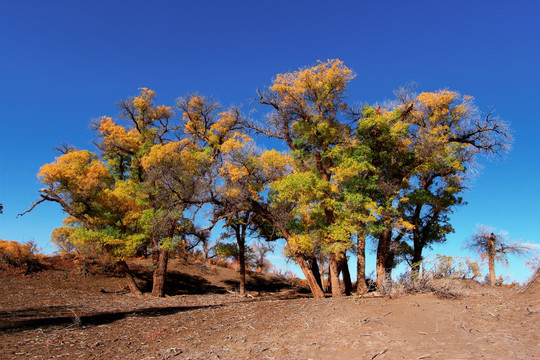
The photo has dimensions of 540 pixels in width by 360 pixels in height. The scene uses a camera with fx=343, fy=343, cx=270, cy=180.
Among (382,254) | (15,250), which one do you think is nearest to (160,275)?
(15,250)

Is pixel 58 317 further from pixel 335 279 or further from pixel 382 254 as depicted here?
pixel 382 254

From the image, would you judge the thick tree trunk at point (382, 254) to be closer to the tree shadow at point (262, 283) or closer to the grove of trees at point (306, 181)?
the grove of trees at point (306, 181)

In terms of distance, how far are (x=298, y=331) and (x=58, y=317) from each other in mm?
8818

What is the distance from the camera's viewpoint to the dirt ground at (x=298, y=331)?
6.29 meters

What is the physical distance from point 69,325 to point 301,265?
31.3 feet

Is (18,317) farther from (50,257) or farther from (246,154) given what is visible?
(50,257)

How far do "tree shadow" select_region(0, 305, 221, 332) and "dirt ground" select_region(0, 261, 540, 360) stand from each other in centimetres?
3

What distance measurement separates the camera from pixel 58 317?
11711 mm

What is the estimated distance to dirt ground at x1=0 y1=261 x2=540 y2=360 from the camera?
629 cm

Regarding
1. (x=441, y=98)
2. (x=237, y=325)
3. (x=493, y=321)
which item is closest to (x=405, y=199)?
(x=441, y=98)

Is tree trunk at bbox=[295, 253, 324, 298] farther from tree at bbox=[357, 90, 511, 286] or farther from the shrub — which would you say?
the shrub

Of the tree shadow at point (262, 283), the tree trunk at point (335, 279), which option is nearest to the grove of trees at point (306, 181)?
the tree trunk at point (335, 279)

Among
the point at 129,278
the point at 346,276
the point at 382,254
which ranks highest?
the point at 382,254

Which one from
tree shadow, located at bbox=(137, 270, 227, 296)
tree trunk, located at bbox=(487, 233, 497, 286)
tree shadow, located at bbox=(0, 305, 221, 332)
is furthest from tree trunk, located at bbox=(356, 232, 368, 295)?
tree shadow, located at bbox=(137, 270, 227, 296)
